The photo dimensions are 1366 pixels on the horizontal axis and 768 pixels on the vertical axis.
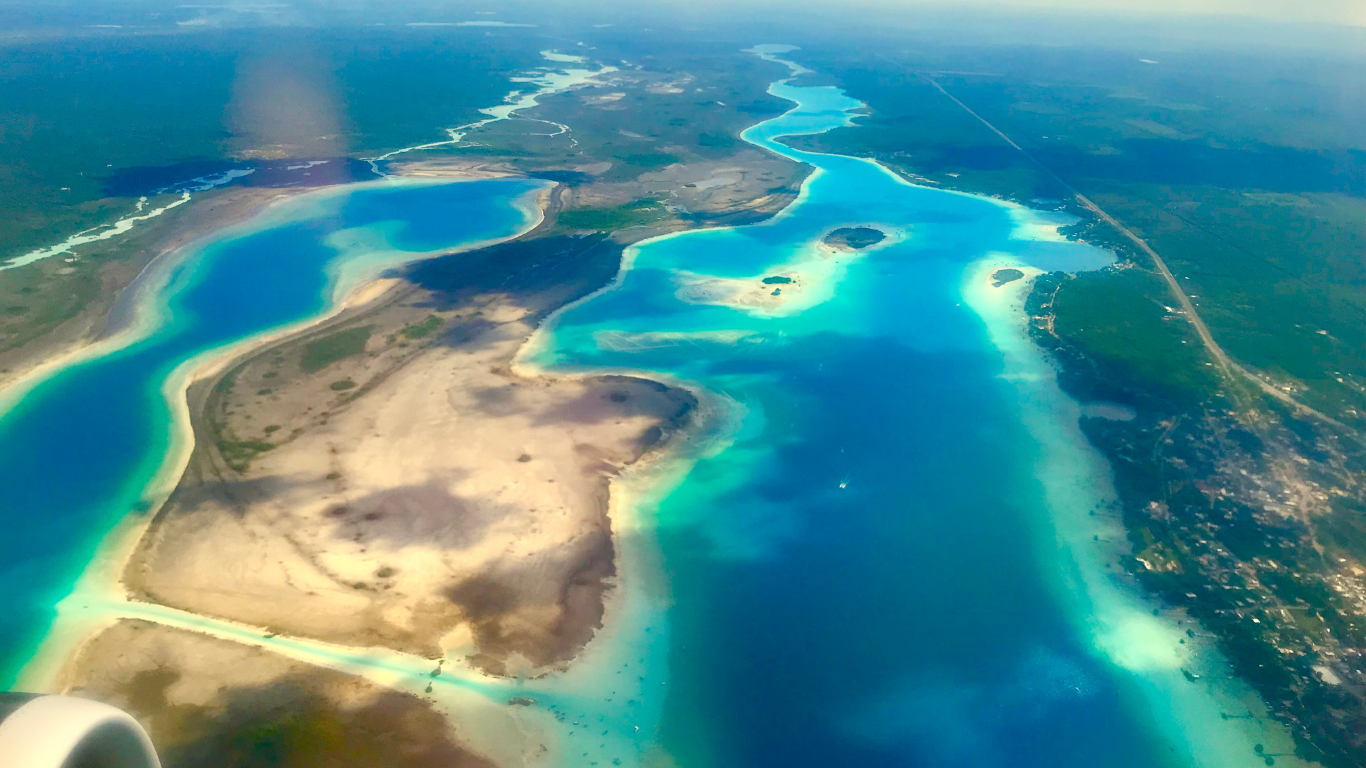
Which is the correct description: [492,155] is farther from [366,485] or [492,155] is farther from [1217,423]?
[1217,423]

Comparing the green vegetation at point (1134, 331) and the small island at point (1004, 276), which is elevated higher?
the green vegetation at point (1134, 331)

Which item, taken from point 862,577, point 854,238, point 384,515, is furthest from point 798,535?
point 854,238


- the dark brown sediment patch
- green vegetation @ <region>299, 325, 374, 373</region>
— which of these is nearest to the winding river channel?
the dark brown sediment patch

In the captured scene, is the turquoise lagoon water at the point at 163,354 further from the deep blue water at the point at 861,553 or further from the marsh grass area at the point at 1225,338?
the marsh grass area at the point at 1225,338

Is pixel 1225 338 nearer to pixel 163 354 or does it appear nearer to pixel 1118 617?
pixel 1118 617

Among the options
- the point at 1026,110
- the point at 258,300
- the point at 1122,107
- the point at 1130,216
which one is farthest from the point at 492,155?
the point at 1122,107

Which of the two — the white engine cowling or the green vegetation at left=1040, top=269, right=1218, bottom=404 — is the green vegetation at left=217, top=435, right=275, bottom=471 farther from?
the green vegetation at left=1040, top=269, right=1218, bottom=404

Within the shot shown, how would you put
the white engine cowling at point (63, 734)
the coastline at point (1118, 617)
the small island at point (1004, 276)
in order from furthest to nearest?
the small island at point (1004, 276)
the coastline at point (1118, 617)
the white engine cowling at point (63, 734)

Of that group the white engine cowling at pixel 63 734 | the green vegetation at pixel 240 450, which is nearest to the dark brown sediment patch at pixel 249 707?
the white engine cowling at pixel 63 734
